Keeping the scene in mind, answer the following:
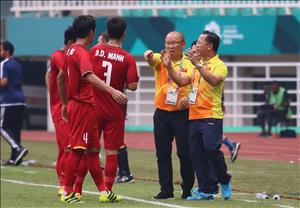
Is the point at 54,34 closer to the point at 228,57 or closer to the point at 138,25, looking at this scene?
the point at 138,25

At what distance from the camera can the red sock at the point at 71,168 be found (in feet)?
40.0

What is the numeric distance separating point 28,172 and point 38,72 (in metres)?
22.2

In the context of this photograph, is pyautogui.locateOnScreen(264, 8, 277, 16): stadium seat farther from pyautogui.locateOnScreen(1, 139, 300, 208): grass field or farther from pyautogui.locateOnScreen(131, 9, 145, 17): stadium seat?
pyautogui.locateOnScreen(1, 139, 300, 208): grass field

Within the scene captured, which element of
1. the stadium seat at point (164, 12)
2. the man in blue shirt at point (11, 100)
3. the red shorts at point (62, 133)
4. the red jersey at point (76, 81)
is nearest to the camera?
the red jersey at point (76, 81)

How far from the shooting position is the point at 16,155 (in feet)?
64.7

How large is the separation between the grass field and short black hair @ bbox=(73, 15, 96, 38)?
1.95 m

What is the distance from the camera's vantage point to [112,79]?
1241 cm

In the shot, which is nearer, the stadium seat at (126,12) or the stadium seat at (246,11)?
the stadium seat at (246,11)

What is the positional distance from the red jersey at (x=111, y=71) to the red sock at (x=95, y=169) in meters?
0.50

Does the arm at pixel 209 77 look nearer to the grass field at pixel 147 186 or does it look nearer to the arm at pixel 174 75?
the arm at pixel 174 75

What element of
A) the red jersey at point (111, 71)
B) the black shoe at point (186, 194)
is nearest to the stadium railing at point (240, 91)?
the black shoe at point (186, 194)

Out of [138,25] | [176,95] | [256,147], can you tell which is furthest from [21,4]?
[176,95]

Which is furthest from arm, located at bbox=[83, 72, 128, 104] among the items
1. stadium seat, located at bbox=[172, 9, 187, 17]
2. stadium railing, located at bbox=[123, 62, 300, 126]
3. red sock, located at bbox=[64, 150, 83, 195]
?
stadium seat, located at bbox=[172, 9, 187, 17]

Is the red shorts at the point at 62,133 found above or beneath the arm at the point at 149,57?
beneath
